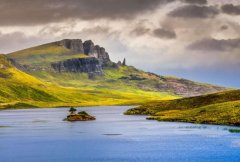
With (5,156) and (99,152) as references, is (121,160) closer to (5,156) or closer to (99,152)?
(99,152)

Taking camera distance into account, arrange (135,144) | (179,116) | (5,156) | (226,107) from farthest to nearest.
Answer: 1. (179,116)
2. (226,107)
3. (135,144)
4. (5,156)

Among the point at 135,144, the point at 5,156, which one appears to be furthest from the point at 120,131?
the point at 5,156

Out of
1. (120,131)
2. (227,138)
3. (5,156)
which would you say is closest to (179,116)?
(120,131)

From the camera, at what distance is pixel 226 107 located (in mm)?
170000

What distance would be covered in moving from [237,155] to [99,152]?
29.0 m

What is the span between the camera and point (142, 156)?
301 ft

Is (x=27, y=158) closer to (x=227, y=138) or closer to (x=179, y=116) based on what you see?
(x=227, y=138)

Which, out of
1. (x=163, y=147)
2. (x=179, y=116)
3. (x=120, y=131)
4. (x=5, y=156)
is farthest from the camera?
(x=179, y=116)

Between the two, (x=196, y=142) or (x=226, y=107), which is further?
(x=226, y=107)

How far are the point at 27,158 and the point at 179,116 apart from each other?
102 meters

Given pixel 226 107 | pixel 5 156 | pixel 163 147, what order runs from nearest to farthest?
pixel 5 156 → pixel 163 147 → pixel 226 107

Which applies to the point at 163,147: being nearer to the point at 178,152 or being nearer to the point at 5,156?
the point at 178,152

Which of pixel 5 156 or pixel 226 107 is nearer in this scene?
pixel 5 156

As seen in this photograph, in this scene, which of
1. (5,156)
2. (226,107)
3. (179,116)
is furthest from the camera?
(179,116)
